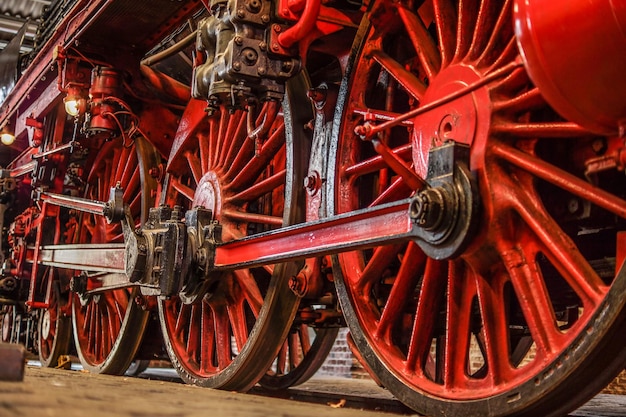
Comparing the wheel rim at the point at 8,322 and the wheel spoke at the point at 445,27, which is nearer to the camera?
the wheel spoke at the point at 445,27

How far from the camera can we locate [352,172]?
2994 mm

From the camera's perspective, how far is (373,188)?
316cm

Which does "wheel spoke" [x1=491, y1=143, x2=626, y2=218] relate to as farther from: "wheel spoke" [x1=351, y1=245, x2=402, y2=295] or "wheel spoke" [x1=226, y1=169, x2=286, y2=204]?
"wheel spoke" [x1=226, y1=169, x2=286, y2=204]

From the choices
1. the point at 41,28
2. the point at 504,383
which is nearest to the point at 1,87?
the point at 41,28

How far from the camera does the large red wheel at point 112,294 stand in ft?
15.7

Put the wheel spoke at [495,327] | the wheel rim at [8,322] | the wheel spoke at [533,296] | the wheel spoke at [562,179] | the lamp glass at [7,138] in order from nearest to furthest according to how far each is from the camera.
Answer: the wheel spoke at [562,179], the wheel spoke at [533,296], the wheel spoke at [495,327], the lamp glass at [7,138], the wheel rim at [8,322]

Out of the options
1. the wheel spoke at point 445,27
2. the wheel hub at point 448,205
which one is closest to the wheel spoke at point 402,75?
the wheel spoke at point 445,27

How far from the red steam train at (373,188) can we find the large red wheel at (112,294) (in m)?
0.02

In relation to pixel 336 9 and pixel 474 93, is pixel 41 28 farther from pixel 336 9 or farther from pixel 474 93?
pixel 474 93

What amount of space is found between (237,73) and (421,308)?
1138mm

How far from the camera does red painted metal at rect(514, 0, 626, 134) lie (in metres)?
1.67

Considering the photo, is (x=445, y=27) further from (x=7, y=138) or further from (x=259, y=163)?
(x=7, y=138)

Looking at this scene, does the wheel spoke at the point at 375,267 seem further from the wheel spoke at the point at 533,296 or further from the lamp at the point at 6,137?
the lamp at the point at 6,137

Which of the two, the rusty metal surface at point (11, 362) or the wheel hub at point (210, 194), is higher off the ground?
the wheel hub at point (210, 194)
